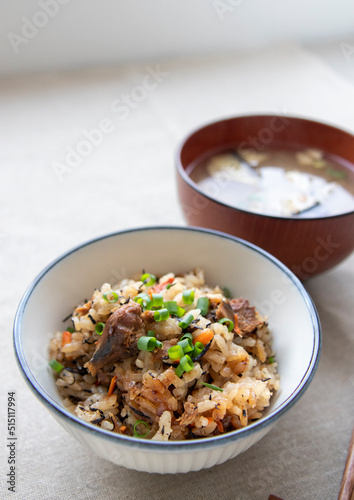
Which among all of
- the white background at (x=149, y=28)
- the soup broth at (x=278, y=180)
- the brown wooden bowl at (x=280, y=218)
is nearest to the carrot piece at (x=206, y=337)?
the brown wooden bowl at (x=280, y=218)

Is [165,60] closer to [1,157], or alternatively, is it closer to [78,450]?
[1,157]

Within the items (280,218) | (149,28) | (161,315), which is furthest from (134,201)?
(149,28)

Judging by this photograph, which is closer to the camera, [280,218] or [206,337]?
[206,337]

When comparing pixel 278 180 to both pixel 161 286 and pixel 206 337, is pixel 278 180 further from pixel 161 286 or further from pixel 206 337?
pixel 206 337

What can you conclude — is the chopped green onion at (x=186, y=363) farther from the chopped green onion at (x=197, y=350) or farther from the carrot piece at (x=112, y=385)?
the carrot piece at (x=112, y=385)

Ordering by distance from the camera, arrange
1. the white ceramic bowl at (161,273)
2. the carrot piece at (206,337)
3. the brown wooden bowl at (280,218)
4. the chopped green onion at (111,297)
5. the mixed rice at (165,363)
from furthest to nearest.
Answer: the brown wooden bowl at (280,218) < the chopped green onion at (111,297) < the carrot piece at (206,337) < the mixed rice at (165,363) < the white ceramic bowl at (161,273)

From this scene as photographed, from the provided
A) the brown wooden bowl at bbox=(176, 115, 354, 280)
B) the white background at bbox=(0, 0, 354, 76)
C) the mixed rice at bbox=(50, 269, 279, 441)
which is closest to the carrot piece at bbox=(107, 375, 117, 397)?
the mixed rice at bbox=(50, 269, 279, 441)

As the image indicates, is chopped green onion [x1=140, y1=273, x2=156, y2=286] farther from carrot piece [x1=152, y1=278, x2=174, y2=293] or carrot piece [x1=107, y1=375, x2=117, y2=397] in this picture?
carrot piece [x1=107, y1=375, x2=117, y2=397]
